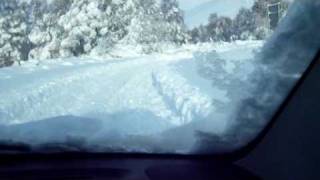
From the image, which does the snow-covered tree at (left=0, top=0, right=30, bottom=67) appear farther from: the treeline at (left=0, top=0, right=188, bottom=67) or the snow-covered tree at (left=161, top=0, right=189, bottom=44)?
A: the snow-covered tree at (left=161, top=0, right=189, bottom=44)

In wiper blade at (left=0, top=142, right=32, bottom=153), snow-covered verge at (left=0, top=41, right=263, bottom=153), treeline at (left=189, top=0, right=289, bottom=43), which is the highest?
treeline at (left=189, top=0, right=289, bottom=43)

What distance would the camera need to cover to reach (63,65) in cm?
317

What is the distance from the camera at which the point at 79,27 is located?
3.16 metres

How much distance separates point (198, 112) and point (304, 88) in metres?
0.41

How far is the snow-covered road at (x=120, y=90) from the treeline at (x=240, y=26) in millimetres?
43

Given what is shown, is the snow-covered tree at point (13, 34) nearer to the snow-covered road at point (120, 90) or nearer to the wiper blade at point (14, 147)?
the snow-covered road at point (120, 90)

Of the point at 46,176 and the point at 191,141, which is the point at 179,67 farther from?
the point at 46,176

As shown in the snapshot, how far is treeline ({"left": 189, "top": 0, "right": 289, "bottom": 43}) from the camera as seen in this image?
321 cm

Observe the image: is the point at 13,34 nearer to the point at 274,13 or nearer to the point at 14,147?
the point at 14,147

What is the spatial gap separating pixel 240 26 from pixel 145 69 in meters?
0.40

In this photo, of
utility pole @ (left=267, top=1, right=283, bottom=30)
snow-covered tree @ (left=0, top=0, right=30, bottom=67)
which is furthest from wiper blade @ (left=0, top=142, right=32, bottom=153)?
utility pole @ (left=267, top=1, right=283, bottom=30)

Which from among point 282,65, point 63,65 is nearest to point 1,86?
point 63,65

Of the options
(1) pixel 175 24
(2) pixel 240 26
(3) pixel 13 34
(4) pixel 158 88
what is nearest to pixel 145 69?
(4) pixel 158 88

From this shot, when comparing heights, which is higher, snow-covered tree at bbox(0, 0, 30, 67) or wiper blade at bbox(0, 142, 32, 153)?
snow-covered tree at bbox(0, 0, 30, 67)
